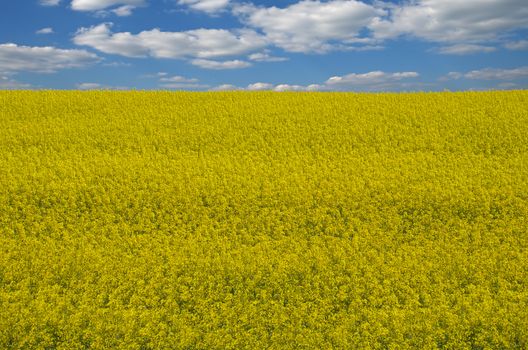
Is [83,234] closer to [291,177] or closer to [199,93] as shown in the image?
[291,177]

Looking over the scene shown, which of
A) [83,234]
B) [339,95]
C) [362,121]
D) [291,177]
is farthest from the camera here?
[339,95]

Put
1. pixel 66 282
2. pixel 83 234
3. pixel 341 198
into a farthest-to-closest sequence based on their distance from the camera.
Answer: pixel 341 198, pixel 83 234, pixel 66 282

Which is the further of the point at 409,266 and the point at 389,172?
the point at 389,172

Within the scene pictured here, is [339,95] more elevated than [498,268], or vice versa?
[339,95]

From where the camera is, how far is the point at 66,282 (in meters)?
11.2

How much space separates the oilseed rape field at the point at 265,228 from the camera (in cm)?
976

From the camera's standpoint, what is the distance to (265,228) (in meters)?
13.3

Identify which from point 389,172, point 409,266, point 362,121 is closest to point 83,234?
point 409,266

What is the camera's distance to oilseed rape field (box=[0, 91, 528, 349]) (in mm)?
9758

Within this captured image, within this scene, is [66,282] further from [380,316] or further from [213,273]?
[380,316]

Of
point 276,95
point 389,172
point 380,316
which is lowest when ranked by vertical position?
point 380,316

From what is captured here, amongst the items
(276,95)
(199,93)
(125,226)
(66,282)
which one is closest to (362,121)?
(276,95)

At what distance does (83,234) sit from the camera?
43.6 feet

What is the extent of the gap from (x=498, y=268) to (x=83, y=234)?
470 inches
